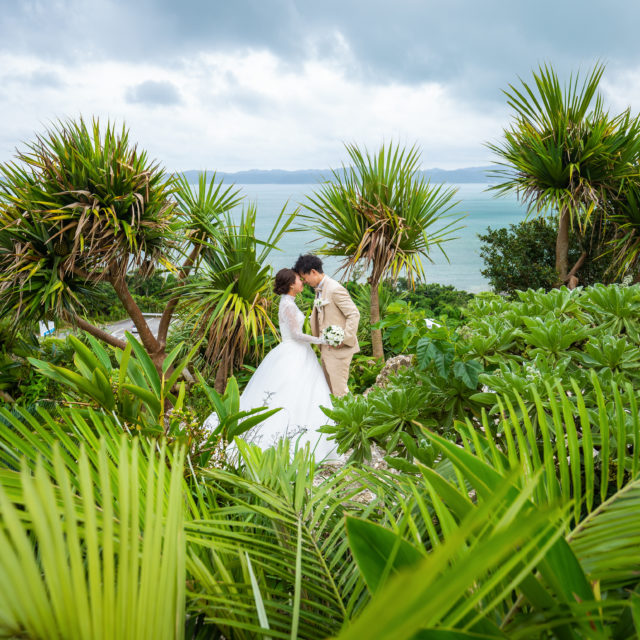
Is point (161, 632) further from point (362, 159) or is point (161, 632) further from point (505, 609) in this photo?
point (362, 159)

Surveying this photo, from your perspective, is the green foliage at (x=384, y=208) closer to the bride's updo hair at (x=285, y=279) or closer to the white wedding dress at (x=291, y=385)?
the bride's updo hair at (x=285, y=279)

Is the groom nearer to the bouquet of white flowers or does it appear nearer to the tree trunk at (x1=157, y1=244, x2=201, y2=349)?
the bouquet of white flowers

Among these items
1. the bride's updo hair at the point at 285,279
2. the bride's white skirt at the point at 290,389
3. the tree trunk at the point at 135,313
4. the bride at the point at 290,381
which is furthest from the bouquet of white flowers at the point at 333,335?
the tree trunk at the point at 135,313

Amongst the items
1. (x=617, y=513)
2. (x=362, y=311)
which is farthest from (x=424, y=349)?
(x=362, y=311)

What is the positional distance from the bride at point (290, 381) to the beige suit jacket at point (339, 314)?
0.26 m

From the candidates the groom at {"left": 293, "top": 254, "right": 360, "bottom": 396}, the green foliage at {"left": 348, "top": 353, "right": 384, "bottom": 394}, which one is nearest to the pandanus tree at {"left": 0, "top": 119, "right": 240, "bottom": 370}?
the groom at {"left": 293, "top": 254, "right": 360, "bottom": 396}

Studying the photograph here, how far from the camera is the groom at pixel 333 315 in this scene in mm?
5055

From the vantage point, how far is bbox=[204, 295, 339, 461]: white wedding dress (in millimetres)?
4680

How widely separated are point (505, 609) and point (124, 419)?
1.42 metres

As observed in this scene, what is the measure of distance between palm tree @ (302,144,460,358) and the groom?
963 millimetres

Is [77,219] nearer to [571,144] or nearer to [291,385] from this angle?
[291,385]

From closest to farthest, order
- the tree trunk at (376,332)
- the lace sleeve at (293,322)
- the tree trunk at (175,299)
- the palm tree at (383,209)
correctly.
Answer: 1. the lace sleeve at (293,322)
2. the tree trunk at (175,299)
3. the palm tree at (383,209)
4. the tree trunk at (376,332)

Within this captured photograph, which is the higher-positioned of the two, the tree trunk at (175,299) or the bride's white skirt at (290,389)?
the tree trunk at (175,299)

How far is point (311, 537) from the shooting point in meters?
0.97
